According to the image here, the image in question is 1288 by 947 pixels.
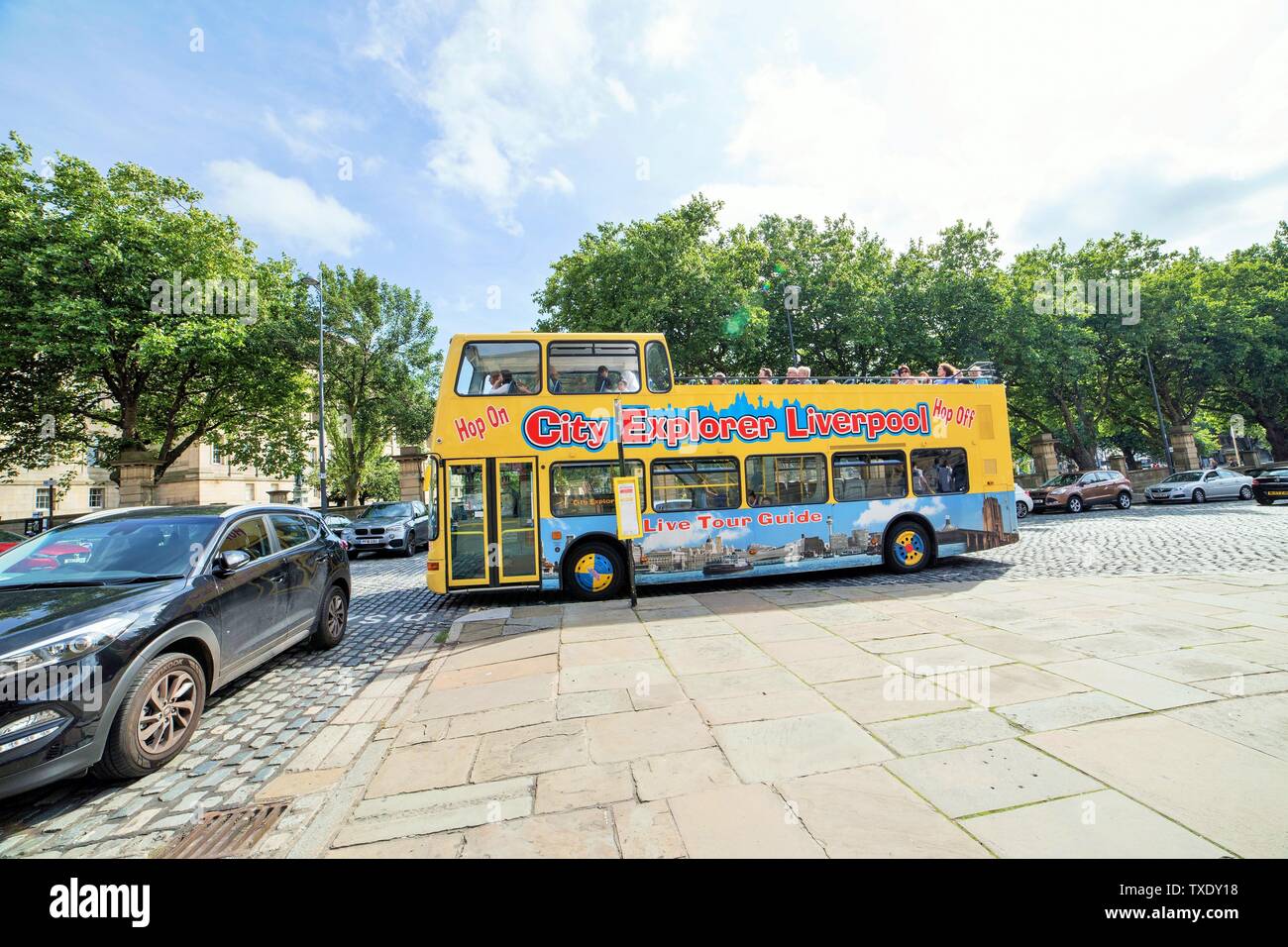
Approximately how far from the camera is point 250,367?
22906 mm

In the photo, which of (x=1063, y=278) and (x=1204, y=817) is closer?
(x=1204, y=817)

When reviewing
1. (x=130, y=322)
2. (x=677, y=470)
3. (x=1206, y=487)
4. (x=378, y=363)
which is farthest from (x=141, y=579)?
(x=1206, y=487)

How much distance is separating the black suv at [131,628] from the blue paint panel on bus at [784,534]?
153 inches

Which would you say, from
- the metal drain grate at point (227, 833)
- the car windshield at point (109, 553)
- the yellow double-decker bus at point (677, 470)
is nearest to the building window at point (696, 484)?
the yellow double-decker bus at point (677, 470)

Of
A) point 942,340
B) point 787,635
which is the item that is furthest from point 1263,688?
point 942,340

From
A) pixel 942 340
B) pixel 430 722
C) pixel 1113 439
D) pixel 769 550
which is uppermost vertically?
pixel 942 340

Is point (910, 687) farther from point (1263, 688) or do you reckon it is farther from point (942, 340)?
point (942, 340)

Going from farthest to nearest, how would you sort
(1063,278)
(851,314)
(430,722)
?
(1063,278), (851,314), (430,722)

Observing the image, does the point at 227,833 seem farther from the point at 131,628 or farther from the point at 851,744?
the point at 851,744

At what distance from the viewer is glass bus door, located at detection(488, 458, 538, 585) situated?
320 inches

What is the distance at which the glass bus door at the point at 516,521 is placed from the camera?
8141 millimetres
